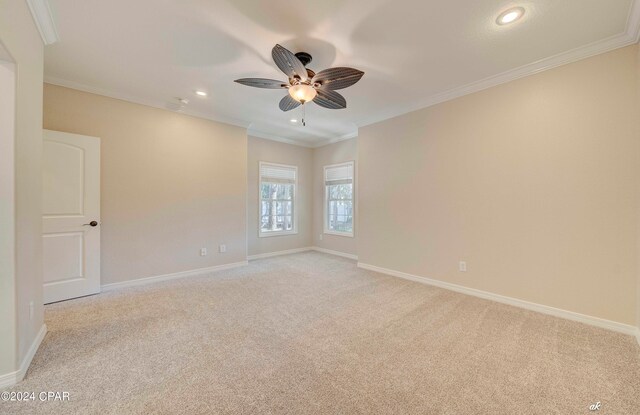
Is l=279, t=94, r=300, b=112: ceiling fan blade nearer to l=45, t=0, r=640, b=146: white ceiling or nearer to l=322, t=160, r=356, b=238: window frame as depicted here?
l=45, t=0, r=640, b=146: white ceiling

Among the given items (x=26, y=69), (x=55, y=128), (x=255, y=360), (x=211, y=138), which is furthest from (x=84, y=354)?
(x=211, y=138)

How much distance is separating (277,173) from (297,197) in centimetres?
78

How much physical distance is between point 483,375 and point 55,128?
16.9ft

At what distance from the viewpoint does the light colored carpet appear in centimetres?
152

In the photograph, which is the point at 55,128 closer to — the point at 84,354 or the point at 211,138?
the point at 211,138

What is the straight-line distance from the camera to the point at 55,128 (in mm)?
3127

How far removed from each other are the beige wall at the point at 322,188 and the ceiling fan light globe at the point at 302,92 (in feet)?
10.0

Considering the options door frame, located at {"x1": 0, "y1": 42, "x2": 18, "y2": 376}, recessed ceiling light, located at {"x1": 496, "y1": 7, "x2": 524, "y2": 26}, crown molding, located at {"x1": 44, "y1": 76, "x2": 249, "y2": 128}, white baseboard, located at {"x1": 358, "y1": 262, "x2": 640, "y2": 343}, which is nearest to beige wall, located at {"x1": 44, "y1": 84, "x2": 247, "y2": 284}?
crown molding, located at {"x1": 44, "y1": 76, "x2": 249, "y2": 128}

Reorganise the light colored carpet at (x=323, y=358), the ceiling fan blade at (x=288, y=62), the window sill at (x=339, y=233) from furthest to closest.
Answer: the window sill at (x=339, y=233) < the ceiling fan blade at (x=288, y=62) < the light colored carpet at (x=323, y=358)

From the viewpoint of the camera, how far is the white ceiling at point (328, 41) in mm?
2002

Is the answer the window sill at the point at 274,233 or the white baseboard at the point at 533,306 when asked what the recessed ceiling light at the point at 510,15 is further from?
the window sill at the point at 274,233

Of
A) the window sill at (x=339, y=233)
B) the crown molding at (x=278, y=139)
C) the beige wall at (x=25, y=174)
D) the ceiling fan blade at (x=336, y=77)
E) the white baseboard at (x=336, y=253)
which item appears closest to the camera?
the beige wall at (x=25, y=174)

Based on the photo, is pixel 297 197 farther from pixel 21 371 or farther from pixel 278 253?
pixel 21 371

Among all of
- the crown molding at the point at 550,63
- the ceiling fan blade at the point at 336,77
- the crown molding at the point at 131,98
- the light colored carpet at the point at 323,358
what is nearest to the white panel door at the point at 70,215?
the light colored carpet at the point at 323,358
